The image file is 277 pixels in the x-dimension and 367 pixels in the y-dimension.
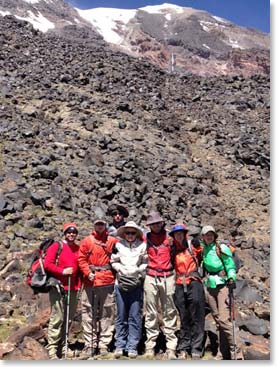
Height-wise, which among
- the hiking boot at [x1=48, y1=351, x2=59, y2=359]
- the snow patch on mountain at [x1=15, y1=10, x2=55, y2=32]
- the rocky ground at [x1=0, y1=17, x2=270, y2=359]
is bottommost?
the hiking boot at [x1=48, y1=351, x2=59, y2=359]

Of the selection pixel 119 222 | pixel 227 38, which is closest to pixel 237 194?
pixel 119 222

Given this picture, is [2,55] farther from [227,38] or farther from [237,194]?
[227,38]

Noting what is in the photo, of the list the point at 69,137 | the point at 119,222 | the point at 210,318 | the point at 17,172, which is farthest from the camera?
the point at 69,137

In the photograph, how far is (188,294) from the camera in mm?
8047

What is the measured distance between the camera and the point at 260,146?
24453 mm

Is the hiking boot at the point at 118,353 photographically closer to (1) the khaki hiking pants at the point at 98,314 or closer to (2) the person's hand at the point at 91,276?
(1) the khaki hiking pants at the point at 98,314

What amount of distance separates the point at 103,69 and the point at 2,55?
18.5ft

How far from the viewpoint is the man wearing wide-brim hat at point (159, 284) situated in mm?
8055

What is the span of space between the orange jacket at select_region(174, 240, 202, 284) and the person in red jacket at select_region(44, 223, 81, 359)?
1629mm

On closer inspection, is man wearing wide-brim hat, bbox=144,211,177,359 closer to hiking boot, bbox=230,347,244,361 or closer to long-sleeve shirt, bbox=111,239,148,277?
long-sleeve shirt, bbox=111,239,148,277

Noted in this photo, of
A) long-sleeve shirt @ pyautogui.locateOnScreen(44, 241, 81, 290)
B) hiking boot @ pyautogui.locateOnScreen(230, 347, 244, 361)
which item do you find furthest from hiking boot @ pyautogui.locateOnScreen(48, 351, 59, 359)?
hiking boot @ pyautogui.locateOnScreen(230, 347, 244, 361)

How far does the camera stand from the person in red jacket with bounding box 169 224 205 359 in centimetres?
802

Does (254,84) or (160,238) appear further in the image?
(254,84)

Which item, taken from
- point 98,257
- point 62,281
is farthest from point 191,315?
point 62,281
